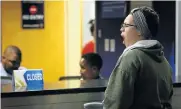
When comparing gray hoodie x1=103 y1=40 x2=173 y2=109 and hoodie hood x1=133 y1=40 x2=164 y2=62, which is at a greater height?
hoodie hood x1=133 y1=40 x2=164 y2=62

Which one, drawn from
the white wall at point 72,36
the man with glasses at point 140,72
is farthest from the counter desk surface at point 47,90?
the white wall at point 72,36

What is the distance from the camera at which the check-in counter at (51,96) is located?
261cm

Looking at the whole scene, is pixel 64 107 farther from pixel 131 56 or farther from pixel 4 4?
pixel 4 4

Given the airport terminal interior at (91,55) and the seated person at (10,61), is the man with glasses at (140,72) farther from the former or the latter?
the seated person at (10,61)

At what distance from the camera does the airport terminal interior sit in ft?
7.16

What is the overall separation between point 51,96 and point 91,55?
176cm

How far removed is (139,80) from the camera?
2164mm

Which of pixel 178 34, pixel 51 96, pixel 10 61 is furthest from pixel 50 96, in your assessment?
pixel 10 61

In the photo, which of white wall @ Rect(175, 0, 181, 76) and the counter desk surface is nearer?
the counter desk surface

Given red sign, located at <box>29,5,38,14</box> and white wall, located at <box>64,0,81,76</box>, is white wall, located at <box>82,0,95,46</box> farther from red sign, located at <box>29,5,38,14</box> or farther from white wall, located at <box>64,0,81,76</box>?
red sign, located at <box>29,5,38,14</box>

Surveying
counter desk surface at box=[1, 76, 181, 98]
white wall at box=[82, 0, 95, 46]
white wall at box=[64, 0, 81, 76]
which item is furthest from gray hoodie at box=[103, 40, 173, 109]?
white wall at box=[82, 0, 95, 46]

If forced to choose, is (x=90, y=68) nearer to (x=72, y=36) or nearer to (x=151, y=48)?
(x=151, y=48)

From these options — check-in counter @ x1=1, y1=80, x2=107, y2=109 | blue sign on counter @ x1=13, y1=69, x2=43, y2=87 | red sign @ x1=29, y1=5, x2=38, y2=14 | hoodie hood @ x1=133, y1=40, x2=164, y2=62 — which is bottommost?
check-in counter @ x1=1, y1=80, x2=107, y2=109

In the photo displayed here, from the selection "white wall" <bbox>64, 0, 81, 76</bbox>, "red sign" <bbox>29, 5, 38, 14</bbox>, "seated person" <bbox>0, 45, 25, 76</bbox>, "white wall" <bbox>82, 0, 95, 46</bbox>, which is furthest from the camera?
"white wall" <bbox>82, 0, 95, 46</bbox>
